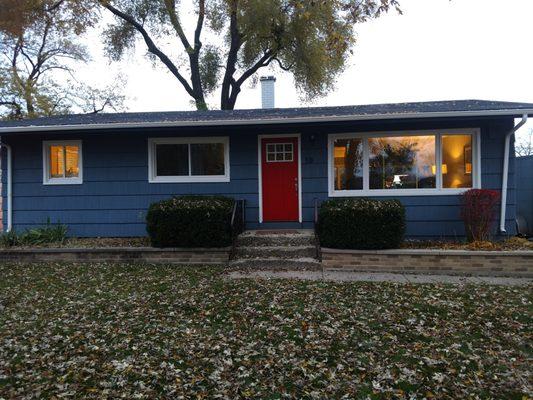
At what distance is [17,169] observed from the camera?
9719mm

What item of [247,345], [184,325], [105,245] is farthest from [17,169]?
[247,345]

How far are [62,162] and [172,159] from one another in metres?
2.69

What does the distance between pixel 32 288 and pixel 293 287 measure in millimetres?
3882

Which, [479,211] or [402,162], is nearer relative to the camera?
[479,211]

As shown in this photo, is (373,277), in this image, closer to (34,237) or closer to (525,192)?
(525,192)

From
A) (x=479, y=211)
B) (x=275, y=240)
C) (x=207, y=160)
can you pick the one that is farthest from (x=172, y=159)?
(x=479, y=211)

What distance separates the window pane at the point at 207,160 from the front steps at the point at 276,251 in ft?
5.74

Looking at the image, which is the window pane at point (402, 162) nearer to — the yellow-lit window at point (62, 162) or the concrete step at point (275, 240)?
the concrete step at point (275, 240)

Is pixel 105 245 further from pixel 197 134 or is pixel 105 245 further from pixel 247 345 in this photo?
pixel 247 345

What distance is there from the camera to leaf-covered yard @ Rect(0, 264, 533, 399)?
319cm

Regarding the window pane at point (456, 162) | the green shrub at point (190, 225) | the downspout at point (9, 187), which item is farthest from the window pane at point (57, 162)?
the window pane at point (456, 162)

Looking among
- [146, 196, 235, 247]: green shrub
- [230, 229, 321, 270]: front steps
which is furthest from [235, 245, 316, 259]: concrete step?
[146, 196, 235, 247]: green shrub

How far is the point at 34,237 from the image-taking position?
29.1 ft

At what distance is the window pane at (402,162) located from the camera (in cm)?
880
